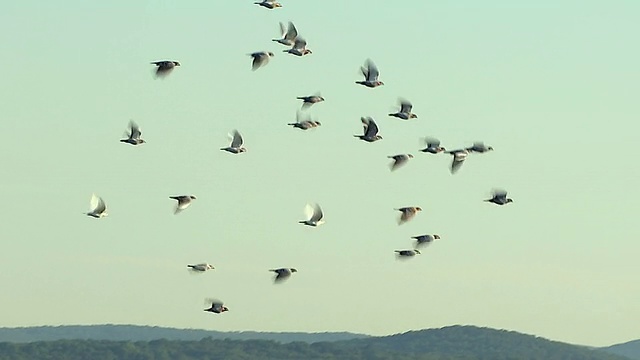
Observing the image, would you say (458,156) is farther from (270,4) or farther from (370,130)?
(270,4)

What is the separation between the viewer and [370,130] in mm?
138750

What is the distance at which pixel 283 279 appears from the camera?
444 feet

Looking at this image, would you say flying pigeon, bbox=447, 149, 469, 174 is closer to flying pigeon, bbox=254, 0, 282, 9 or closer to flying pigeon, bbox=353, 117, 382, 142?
flying pigeon, bbox=353, 117, 382, 142

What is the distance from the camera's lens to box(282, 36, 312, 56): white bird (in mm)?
130425

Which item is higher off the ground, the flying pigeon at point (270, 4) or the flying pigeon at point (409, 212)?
the flying pigeon at point (270, 4)

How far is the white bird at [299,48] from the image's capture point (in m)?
130

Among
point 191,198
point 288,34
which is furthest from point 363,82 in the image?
point 191,198

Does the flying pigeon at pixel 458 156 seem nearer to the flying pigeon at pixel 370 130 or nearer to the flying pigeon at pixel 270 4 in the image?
the flying pigeon at pixel 370 130

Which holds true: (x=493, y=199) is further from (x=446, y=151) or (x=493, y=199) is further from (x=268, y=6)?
(x=268, y=6)

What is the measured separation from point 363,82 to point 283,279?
616 inches

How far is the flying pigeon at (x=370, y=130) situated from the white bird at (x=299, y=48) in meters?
8.66

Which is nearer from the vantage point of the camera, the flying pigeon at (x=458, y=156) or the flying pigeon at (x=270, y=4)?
the flying pigeon at (x=270, y=4)

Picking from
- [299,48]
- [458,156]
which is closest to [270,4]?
[299,48]

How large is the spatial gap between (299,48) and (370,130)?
33.5ft
